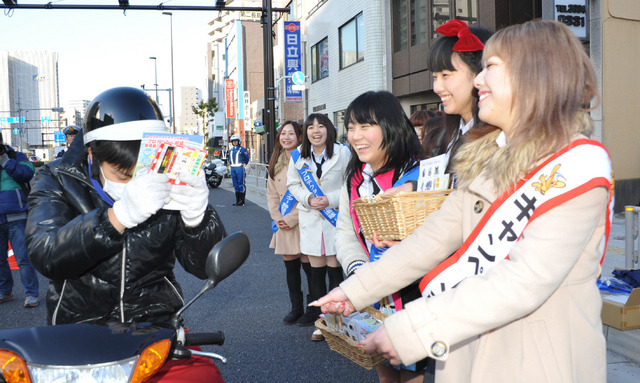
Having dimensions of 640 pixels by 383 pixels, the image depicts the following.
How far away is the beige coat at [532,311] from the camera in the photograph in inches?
53.4

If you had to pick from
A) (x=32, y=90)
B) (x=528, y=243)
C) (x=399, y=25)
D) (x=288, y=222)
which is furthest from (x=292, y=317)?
(x=32, y=90)

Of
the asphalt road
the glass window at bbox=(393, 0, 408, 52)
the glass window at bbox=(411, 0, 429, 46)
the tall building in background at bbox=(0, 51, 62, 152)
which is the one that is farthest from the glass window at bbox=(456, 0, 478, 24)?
the tall building in background at bbox=(0, 51, 62, 152)

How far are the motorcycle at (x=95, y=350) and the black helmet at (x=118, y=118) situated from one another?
68 centimetres

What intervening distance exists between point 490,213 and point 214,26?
101 m

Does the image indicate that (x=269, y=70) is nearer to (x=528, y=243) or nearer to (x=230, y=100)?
(x=528, y=243)

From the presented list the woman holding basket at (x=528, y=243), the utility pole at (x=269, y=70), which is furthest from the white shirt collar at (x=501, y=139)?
the utility pole at (x=269, y=70)

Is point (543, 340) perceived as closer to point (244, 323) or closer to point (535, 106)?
point (535, 106)

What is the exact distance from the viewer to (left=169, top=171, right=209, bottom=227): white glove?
198 cm

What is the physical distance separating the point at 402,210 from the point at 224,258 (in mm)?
747

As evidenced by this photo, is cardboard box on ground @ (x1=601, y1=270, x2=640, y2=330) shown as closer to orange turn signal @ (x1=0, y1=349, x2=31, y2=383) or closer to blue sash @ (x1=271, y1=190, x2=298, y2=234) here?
blue sash @ (x1=271, y1=190, x2=298, y2=234)

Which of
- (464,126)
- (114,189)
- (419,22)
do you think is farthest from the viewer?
(419,22)

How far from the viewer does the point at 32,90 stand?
12825 cm

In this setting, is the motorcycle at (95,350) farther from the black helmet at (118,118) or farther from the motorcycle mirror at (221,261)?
the black helmet at (118,118)

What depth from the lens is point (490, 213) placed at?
1.56 m
